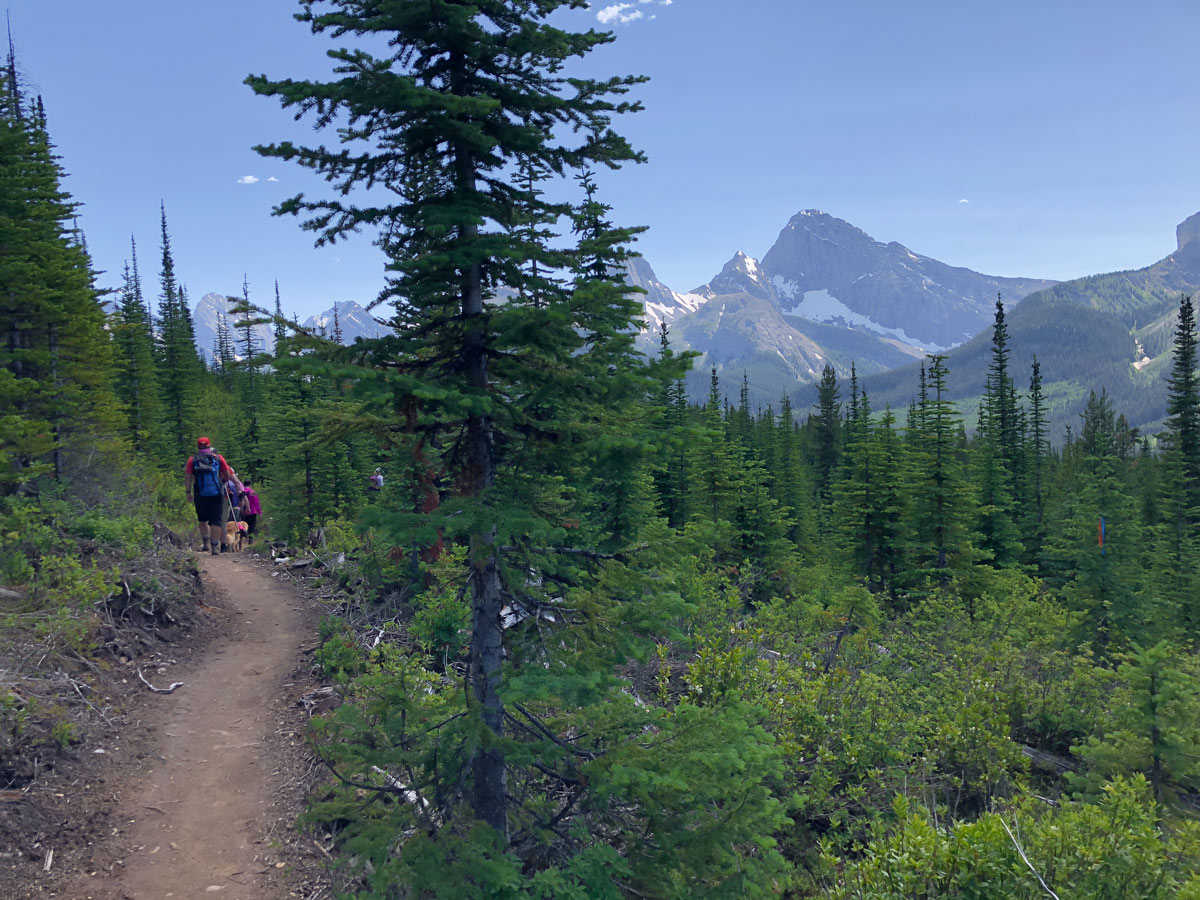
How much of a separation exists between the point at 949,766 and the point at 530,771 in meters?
6.48

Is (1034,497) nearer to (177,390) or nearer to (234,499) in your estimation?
(234,499)

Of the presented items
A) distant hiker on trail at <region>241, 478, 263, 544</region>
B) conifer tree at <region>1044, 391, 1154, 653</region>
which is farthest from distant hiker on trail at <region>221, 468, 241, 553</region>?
conifer tree at <region>1044, 391, 1154, 653</region>

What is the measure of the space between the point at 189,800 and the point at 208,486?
26.6ft

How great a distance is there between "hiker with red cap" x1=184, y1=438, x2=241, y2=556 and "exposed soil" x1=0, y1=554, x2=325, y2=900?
407 cm

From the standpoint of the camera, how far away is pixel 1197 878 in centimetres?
414

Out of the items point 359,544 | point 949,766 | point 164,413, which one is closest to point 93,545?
point 359,544

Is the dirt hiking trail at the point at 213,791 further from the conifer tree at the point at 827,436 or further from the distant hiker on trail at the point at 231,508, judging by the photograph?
the conifer tree at the point at 827,436

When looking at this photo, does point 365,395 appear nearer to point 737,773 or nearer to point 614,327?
point 614,327

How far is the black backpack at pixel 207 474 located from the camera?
13.1 meters

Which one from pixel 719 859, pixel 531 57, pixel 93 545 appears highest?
pixel 531 57

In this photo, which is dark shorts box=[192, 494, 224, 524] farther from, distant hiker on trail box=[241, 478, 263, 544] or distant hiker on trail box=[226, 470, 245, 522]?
distant hiker on trail box=[241, 478, 263, 544]

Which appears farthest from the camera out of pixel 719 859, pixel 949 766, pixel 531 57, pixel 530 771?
pixel 949 766

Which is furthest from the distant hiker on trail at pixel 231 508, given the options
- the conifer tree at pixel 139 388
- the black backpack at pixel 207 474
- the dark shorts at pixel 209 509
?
the conifer tree at pixel 139 388

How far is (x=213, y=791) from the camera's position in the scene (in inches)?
298
